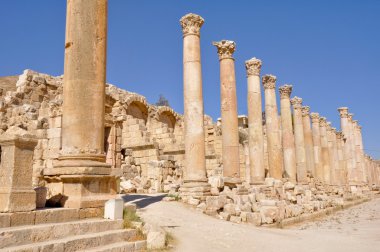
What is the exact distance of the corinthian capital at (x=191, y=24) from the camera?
566 inches

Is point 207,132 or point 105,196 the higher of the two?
point 207,132

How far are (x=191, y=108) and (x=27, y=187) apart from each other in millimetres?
8618

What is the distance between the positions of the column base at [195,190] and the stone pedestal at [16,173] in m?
7.55

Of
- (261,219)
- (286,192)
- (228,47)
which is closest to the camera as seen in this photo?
(261,219)

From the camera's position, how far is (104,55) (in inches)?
311

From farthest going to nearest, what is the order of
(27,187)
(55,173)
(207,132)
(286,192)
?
(207,132)
(286,192)
(55,173)
(27,187)

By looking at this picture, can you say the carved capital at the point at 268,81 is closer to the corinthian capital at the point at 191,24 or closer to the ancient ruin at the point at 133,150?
the ancient ruin at the point at 133,150

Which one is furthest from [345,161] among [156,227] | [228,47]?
[156,227]

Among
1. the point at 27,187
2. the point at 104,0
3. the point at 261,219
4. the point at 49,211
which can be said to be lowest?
the point at 261,219

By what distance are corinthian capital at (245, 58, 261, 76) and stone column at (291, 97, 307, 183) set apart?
28.0ft

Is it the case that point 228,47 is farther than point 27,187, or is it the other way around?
point 228,47

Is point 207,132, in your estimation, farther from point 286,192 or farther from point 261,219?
point 261,219

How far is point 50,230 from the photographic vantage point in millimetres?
5520

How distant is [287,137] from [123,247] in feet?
63.2
